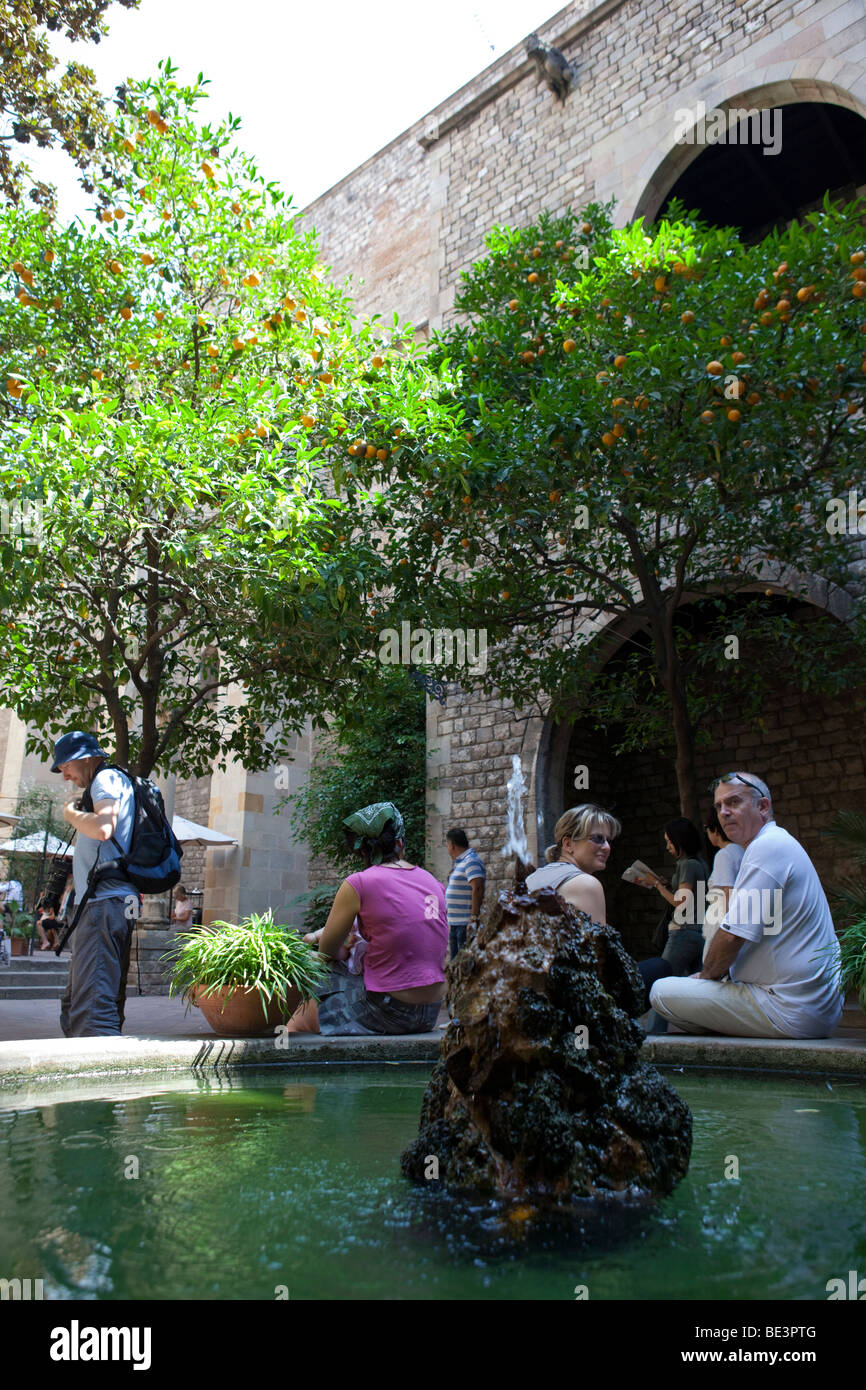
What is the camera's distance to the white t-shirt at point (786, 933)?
3.56 m

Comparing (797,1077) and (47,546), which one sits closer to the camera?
(797,1077)

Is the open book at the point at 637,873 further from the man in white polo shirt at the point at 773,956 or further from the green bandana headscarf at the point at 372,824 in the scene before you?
the man in white polo shirt at the point at 773,956

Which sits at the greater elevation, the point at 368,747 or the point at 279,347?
the point at 279,347

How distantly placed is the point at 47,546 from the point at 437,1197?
451cm

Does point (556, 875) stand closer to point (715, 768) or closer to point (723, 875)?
point (723, 875)

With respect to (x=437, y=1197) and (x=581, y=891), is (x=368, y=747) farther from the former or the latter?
(x=437, y=1197)

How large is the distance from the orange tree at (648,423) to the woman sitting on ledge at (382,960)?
2891 millimetres

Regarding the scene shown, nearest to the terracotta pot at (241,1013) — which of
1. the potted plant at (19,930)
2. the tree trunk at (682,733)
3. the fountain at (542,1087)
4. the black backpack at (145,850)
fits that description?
the black backpack at (145,850)

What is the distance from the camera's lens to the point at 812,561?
312 inches

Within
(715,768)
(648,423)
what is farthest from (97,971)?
(715,768)

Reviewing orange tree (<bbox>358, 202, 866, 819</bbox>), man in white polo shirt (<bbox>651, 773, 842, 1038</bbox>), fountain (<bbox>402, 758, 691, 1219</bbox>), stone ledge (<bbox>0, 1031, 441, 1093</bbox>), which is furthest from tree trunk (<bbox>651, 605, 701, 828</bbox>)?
fountain (<bbox>402, 758, 691, 1219</bbox>)

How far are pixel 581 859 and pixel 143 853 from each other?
2.00m

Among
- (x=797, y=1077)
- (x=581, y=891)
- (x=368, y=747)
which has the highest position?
(x=368, y=747)
